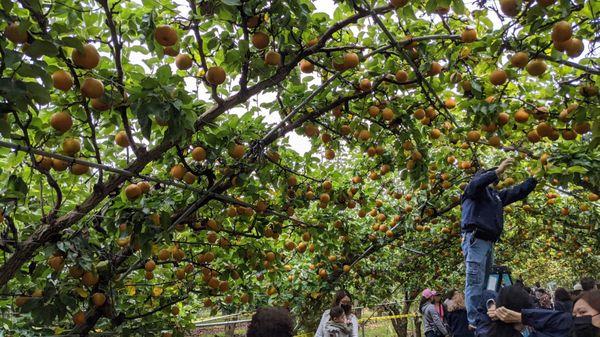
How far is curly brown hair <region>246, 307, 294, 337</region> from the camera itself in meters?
1.95

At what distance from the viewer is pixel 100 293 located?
9.90ft

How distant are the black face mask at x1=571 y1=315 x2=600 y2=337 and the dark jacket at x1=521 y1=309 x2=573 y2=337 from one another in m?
0.03

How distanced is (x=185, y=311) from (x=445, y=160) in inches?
139

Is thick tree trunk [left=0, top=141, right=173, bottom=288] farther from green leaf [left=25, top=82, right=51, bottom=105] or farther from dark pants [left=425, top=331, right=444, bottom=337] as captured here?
dark pants [left=425, top=331, right=444, bottom=337]

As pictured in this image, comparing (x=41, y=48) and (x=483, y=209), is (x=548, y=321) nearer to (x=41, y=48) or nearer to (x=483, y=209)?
(x=483, y=209)

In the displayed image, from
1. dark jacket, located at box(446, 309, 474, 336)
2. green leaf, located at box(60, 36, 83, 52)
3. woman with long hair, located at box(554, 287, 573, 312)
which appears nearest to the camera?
green leaf, located at box(60, 36, 83, 52)

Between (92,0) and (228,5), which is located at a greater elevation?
(92,0)

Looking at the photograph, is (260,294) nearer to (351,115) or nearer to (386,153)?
(386,153)

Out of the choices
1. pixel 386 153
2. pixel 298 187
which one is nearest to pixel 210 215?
pixel 298 187

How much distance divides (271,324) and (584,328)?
182 cm

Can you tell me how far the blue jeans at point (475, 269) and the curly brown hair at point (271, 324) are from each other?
189 centimetres

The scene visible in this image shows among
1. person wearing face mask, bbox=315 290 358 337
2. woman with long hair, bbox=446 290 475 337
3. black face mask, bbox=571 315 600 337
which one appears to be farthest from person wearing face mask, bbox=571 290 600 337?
woman with long hair, bbox=446 290 475 337

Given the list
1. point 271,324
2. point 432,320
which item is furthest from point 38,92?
point 432,320

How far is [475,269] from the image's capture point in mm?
3463
